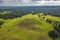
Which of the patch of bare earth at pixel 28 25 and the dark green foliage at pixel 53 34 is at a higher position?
the patch of bare earth at pixel 28 25

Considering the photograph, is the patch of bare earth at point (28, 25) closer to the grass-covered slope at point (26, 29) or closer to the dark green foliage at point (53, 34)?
the grass-covered slope at point (26, 29)

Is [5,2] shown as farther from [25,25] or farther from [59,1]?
[59,1]

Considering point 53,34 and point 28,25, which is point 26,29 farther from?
point 53,34

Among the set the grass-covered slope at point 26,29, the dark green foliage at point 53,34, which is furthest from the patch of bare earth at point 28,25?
the dark green foliage at point 53,34

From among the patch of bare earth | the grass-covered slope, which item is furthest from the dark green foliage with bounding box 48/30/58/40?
the patch of bare earth

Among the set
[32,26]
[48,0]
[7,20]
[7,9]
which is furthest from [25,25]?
[48,0]

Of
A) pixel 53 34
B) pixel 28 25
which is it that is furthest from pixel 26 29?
pixel 53 34

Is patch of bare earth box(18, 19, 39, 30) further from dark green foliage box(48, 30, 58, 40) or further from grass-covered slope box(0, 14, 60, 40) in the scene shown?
dark green foliage box(48, 30, 58, 40)

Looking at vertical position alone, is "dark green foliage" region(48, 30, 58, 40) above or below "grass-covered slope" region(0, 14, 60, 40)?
below
